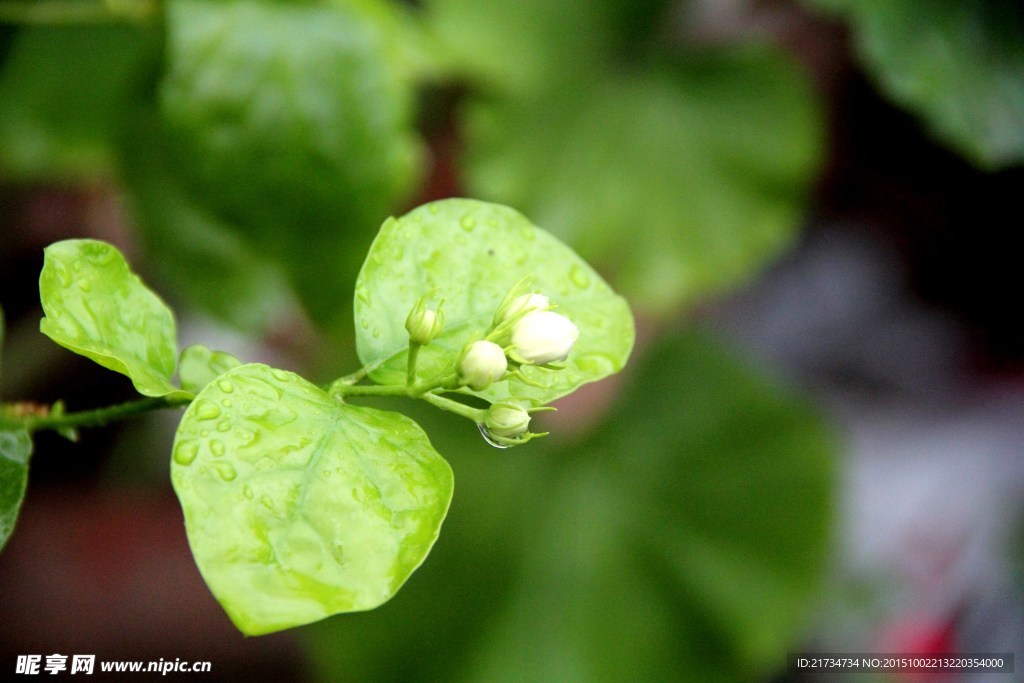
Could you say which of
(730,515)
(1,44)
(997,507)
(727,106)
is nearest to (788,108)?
(727,106)

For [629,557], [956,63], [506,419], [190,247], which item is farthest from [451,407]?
[629,557]

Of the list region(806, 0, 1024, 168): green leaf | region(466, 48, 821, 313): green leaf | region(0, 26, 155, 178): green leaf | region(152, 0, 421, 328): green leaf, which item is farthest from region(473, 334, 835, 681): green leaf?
region(0, 26, 155, 178): green leaf

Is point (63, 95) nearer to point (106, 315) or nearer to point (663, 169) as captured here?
point (106, 315)

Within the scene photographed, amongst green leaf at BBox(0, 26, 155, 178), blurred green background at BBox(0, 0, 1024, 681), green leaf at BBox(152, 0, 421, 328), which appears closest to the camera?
green leaf at BBox(152, 0, 421, 328)

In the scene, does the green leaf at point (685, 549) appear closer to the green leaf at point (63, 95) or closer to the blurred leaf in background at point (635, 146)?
the blurred leaf in background at point (635, 146)

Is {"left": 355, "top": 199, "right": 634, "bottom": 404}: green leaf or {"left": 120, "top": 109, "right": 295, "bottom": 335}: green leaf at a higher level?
{"left": 355, "top": 199, "right": 634, "bottom": 404}: green leaf

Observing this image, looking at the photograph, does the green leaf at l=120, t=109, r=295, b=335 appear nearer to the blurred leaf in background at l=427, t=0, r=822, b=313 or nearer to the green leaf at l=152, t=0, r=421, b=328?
the green leaf at l=152, t=0, r=421, b=328
